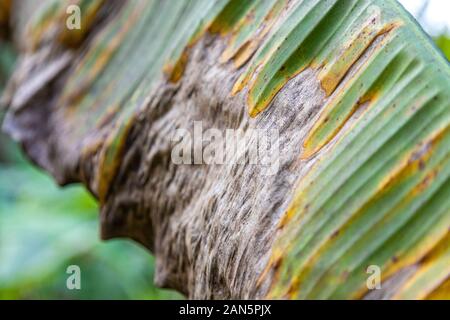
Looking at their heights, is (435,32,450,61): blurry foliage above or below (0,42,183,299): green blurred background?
above

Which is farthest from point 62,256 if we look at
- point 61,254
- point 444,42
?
point 444,42

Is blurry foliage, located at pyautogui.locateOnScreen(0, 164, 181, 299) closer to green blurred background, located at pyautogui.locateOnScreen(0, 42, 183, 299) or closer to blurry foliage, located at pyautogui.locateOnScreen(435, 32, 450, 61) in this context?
green blurred background, located at pyautogui.locateOnScreen(0, 42, 183, 299)

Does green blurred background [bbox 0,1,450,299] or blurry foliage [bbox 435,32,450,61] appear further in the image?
green blurred background [bbox 0,1,450,299]

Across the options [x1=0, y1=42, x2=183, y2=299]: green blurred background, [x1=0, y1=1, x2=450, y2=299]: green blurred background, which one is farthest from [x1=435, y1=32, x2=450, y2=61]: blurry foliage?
[x1=0, y1=42, x2=183, y2=299]: green blurred background

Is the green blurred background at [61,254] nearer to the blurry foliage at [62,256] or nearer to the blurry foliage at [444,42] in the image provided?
the blurry foliage at [62,256]

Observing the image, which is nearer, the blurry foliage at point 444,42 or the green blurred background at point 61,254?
the blurry foliage at point 444,42

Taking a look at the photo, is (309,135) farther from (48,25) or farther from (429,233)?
(48,25)

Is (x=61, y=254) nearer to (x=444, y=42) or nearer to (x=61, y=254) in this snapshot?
(x=61, y=254)

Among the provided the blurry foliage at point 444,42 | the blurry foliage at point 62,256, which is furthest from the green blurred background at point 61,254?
the blurry foliage at point 444,42

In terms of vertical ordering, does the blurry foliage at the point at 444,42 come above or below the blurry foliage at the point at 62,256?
above
